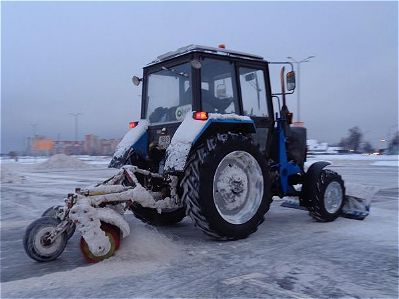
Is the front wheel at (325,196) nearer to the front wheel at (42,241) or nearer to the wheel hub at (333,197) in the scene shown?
the wheel hub at (333,197)

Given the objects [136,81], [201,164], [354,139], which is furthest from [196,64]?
[354,139]

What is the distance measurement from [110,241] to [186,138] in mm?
1483

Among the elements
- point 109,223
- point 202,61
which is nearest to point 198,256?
point 109,223

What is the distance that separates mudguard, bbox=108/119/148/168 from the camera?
19.7 ft

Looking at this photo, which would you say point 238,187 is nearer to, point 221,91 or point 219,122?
point 219,122

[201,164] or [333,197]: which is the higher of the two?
[201,164]

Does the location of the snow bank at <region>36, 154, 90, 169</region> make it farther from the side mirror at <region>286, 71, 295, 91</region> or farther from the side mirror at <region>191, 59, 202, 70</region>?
the side mirror at <region>191, 59, 202, 70</region>

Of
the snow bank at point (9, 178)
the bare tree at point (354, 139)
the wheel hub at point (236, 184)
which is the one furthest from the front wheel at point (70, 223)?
the bare tree at point (354, 139)

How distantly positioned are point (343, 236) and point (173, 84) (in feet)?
10.6

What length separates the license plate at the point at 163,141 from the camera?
5.88 m

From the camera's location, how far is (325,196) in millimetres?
6574

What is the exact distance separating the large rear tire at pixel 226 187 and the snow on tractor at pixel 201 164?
0.01 m

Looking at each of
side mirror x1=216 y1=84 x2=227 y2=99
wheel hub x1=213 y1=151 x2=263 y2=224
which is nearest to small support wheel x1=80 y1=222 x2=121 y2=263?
wheel hub x1=213 y1=151 x2=263 y2=224

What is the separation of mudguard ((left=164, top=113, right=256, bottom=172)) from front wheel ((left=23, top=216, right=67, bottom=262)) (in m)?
1.43
